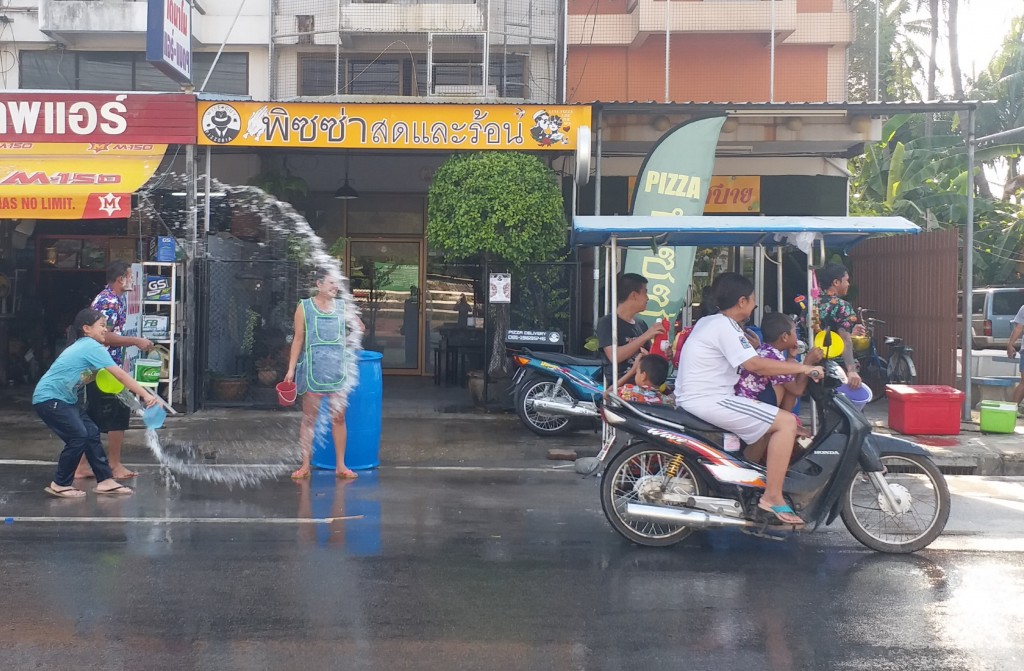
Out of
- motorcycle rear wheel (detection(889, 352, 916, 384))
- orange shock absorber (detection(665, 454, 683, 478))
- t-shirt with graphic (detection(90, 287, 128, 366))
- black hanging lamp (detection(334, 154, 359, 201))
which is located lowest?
orange shock absorber (detection(665, 454, 683, 478))

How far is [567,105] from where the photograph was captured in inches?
494

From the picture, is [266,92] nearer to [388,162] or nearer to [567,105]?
[388,162]

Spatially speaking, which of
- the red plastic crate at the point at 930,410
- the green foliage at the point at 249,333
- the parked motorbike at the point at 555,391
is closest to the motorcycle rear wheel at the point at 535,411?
the parked motorbike at the point at 555,391

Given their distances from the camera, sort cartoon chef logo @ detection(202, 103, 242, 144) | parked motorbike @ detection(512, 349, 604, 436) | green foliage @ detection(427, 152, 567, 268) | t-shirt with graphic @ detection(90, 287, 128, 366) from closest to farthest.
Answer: t-shirt with graphic @ detection(90, 287, 128, 366), parked motorbike @ detection(512, 349, 604, 436), green foliage @ detection(427, 152, 567, 268), cartoon chef logo @ detection(202, 103, 242, 144)

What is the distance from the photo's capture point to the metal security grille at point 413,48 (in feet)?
50.4

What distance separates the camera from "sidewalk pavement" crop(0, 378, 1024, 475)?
399 inches

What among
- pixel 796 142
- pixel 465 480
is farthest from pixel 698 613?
pixel 796 142

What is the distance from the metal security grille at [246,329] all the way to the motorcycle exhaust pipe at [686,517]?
7673mm

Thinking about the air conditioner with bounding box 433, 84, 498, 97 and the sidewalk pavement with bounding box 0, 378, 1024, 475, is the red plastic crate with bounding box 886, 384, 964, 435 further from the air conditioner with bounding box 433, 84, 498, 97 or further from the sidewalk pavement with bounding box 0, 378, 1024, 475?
the air conditioner with bounding box 433, 84, 498, 97

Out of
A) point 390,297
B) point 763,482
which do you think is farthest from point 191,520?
point 390,297

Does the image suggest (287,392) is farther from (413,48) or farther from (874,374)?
(413,48)

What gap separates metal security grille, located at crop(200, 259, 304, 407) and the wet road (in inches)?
200

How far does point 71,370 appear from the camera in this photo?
25.6ft

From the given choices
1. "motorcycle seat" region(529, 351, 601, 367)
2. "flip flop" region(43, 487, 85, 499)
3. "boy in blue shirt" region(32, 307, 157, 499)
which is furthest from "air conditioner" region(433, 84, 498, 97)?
"flip flop" region(43, 487, 85, 499)
